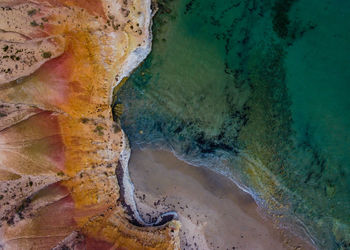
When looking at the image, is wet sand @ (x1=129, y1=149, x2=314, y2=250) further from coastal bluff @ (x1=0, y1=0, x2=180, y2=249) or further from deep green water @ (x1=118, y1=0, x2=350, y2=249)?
coastal bluff @ (x1=0, y1=0, x2=180, y2=249)

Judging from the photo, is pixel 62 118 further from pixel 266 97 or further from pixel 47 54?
pixel 266 97

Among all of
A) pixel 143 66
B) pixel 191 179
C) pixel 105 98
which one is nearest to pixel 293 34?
pixel 143 66

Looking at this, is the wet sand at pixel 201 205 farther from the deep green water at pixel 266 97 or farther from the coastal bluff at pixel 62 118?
the coastal bluff at pixel 62 118

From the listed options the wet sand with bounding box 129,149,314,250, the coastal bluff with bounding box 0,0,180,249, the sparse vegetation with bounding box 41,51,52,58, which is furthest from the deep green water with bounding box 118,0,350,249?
the sparse vegetation with bounding box 41,51,52,58

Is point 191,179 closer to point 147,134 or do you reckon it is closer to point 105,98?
point 147,134

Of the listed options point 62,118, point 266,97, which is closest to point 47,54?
point 62,118

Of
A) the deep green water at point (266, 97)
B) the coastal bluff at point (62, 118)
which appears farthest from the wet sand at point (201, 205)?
the coastal bluff at point (62, 118)
